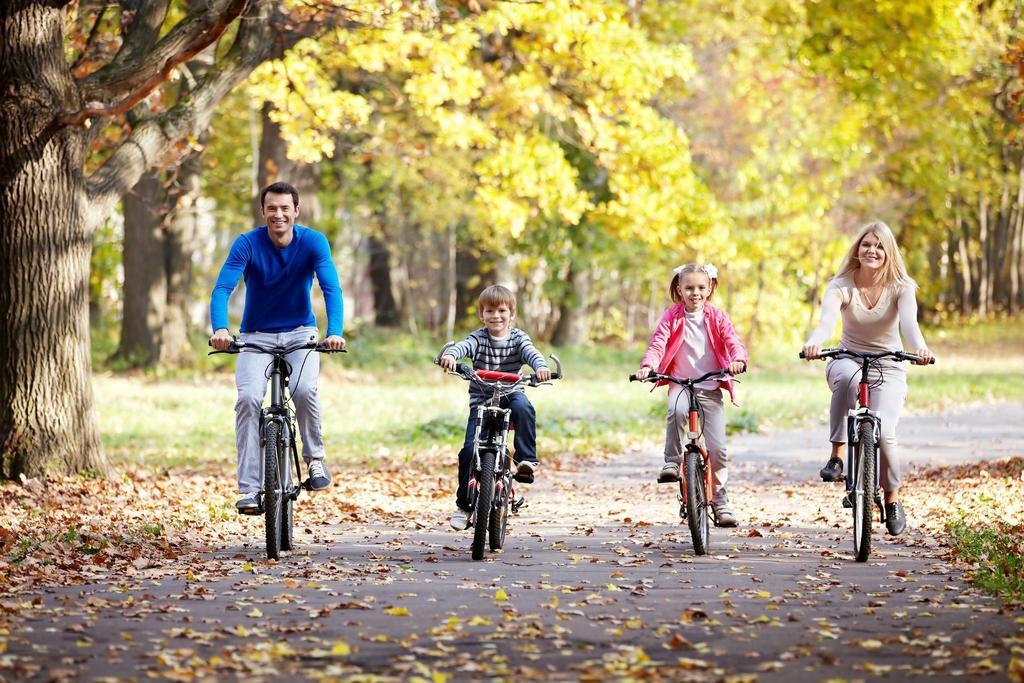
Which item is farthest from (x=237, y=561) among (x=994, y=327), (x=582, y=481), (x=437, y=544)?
(x=994, y=327)

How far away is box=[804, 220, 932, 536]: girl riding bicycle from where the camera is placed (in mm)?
9883

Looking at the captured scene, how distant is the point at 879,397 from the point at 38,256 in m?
6.79

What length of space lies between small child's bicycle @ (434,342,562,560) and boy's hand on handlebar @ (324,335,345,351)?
58 centimetres

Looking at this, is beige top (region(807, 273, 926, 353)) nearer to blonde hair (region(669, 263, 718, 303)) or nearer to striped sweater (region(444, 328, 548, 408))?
blonde hair (region(669, 263, 718, 303))

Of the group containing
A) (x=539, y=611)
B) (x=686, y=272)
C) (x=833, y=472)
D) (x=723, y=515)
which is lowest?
(x=539, y=611)

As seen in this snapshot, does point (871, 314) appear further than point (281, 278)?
Yes

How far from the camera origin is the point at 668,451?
10102 mm

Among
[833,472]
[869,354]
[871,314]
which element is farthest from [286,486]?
[871,314]

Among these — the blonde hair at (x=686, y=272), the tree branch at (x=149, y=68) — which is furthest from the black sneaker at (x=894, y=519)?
the tree branch at (x=149, y=68)

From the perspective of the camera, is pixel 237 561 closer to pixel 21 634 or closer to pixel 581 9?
pixel 21 634

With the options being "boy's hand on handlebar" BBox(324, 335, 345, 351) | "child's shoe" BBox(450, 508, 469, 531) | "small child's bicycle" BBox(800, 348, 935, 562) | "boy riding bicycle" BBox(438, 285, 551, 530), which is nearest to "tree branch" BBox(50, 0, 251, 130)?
"boy's hand on handlebar" BBox(324, 335, 345, 351)

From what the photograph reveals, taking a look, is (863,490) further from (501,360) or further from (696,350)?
(501,360)

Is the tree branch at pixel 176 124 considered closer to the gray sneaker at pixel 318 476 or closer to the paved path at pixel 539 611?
the paved path at pixel 539 611

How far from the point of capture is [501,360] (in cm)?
967
